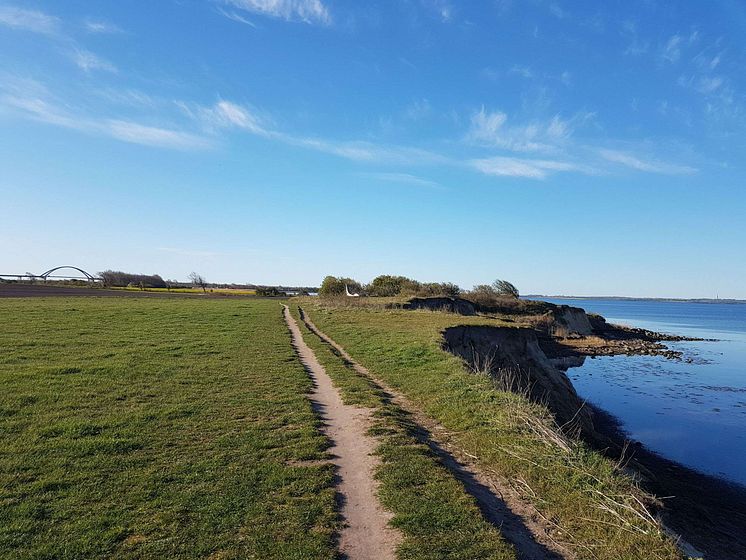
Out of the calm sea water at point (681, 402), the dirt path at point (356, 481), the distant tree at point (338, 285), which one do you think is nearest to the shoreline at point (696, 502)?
the calm sea water at point (681, 402)

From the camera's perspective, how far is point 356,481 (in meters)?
6.80

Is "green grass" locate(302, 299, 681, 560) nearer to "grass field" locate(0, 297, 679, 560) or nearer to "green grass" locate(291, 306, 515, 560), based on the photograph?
"grass field" locate(0, 297, 679, 560)

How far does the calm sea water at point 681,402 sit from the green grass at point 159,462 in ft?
51.2

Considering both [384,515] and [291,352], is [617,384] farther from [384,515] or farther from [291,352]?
[384,515]

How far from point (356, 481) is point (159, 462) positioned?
10.7ft

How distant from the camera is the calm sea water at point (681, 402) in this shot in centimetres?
1739

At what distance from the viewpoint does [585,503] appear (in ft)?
20.7

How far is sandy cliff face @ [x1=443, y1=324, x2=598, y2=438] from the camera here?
853 inches

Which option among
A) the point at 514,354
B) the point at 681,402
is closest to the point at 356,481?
the point at 514,354

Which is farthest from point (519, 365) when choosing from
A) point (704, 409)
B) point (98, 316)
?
point (98, 316)

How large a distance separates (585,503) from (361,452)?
369 centimetres

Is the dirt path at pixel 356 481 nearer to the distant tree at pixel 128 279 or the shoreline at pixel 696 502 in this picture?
the shoreline at pixel 696 502

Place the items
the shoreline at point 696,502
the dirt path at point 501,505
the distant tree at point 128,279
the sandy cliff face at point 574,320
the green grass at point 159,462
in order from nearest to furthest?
the green grass at point 159,462 → the dirt path at point 501,505 → the shoreline at point 696,502 → the sandy cliff face at point 574,320 → the distant tree at point 128,279

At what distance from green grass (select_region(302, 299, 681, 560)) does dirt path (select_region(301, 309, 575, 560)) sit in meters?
0.17
